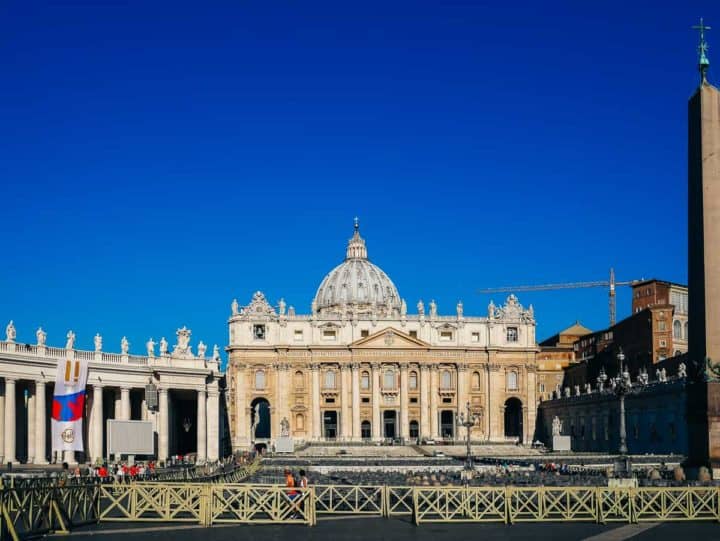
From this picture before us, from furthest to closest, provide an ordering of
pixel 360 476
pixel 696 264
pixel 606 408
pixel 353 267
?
1. pixel 353 267
2. pixel 606 408
3. pixel 360 476
4. pixel 696 264

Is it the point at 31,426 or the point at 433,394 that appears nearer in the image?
the point at 31,426

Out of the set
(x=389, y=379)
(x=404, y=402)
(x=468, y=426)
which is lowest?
(x=404, y=402)

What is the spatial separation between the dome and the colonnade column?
78996 millimetres

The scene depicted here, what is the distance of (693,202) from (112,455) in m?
42.2

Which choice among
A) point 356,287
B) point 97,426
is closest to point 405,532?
point 97,426

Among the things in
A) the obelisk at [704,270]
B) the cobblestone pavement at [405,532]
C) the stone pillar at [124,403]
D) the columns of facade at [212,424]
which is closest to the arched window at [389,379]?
the columns of facade at [212,424]

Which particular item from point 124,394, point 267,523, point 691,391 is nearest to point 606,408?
point 124,394

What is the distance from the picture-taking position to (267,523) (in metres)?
27.5

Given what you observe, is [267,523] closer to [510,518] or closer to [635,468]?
[510,518]

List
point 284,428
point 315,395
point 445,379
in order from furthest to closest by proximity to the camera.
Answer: point 445,379
point 315,395
point 284,428

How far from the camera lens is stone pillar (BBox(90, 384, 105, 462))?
63728 mm

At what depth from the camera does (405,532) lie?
25.1 metres

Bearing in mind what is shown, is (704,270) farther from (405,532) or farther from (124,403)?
(124,403)

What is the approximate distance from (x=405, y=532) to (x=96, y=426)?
42.6m
